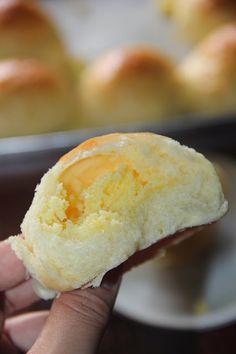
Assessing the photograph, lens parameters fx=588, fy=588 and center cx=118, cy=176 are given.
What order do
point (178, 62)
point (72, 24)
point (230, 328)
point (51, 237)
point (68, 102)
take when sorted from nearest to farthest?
point (51, 237) < point (230, 328) < point (68, 102) < point (178, 62) < point (72, 24)

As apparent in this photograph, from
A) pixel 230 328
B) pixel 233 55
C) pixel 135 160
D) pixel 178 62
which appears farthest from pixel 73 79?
pixel 135 160

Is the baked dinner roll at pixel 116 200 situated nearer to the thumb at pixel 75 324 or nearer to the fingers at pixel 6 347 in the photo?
the thumb at pixel 75 324

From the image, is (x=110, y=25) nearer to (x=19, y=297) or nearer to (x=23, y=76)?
(x=23, y=76)

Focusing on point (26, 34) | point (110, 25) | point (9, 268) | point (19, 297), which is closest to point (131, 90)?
point (26, 34)

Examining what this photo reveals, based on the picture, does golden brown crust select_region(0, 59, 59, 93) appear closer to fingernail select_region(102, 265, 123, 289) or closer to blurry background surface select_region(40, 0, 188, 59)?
blurry background surface select_region(40, 0, 188, 59)

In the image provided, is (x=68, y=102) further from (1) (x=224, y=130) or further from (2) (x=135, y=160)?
(2) (x=135, y=160)

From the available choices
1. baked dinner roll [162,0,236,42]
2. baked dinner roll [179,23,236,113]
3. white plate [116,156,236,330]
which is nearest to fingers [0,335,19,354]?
white plate [116,156,236,330]
